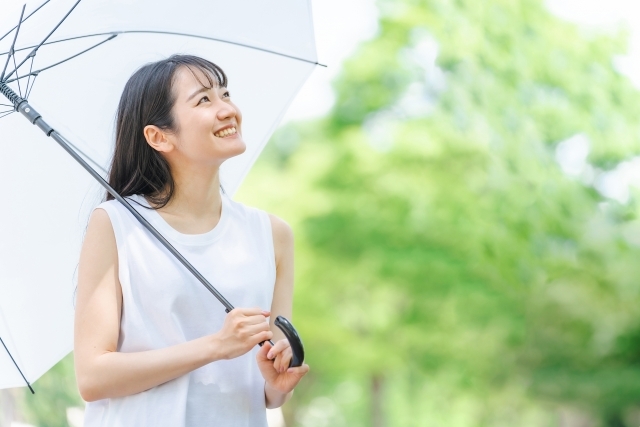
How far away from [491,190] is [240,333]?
687cm

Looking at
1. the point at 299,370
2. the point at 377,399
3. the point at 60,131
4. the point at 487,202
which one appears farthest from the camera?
the point at 377,399

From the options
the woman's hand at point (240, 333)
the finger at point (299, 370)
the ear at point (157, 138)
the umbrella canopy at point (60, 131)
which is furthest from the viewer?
the umbrella canopy at point (60, 131)

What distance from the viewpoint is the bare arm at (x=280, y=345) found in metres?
1.41

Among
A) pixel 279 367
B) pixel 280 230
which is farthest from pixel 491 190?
pixel 279 367

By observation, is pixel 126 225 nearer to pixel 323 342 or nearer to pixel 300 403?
pixel 323 342

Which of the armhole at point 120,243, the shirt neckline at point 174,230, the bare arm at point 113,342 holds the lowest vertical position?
the bare arm at point 113,342

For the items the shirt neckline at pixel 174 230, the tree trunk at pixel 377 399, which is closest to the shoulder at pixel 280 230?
the shirt neckline at pixel 174 230

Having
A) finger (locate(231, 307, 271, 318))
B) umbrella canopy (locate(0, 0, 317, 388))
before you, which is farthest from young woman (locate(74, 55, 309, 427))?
umbrella canopy (locate(0, 0, 317, 388))

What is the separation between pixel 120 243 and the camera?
1.43 m

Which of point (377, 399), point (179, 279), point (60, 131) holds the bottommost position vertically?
point (179, 279)

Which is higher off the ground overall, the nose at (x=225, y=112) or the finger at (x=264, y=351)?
the nose at (x=225, y=112)

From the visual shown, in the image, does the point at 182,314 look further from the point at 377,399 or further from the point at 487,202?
the point at 377,399

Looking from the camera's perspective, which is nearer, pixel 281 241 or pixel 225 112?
pixel 225 112

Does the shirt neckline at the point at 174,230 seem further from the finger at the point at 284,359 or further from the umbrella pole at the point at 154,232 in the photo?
the finger at the point at 284,359
